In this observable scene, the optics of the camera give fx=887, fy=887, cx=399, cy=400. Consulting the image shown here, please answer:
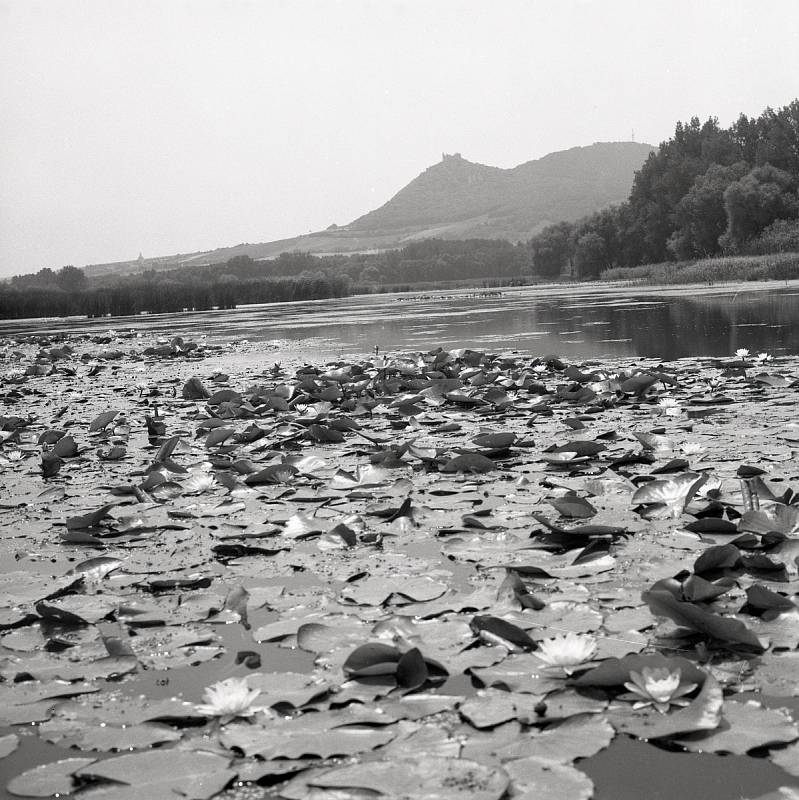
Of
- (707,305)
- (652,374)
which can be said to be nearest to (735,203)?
(707,305)

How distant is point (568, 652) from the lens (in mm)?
1925

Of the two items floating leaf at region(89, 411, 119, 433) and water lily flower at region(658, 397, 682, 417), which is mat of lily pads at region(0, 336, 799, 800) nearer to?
water lily flower at region(658, 397, 682, 417)

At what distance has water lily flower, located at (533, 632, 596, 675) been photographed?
1.92m

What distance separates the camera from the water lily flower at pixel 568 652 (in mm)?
1923

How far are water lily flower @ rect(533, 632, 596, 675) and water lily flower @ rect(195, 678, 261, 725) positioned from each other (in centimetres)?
63

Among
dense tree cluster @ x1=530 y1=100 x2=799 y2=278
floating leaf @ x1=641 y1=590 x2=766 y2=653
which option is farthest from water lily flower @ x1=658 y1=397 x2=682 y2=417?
dense tree cluster @ x1=530 y1=100 x2=799 y2=278

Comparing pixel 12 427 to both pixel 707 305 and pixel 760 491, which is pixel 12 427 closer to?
Answer: pixel 760 491

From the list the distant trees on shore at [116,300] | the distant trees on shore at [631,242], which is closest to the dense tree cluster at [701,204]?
the distant trees on shore at [631,242]

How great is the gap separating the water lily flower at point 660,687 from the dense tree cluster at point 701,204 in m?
56.8

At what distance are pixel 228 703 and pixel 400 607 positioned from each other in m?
0.74

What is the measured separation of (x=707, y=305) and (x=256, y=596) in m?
19.2

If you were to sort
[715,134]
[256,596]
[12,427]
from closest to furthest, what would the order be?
[256,596] < [12,427] < [715,134]

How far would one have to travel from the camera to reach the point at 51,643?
2.31 meters

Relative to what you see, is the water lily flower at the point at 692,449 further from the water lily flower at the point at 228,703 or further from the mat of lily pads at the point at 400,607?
the water lily flower at the point at 228,703
